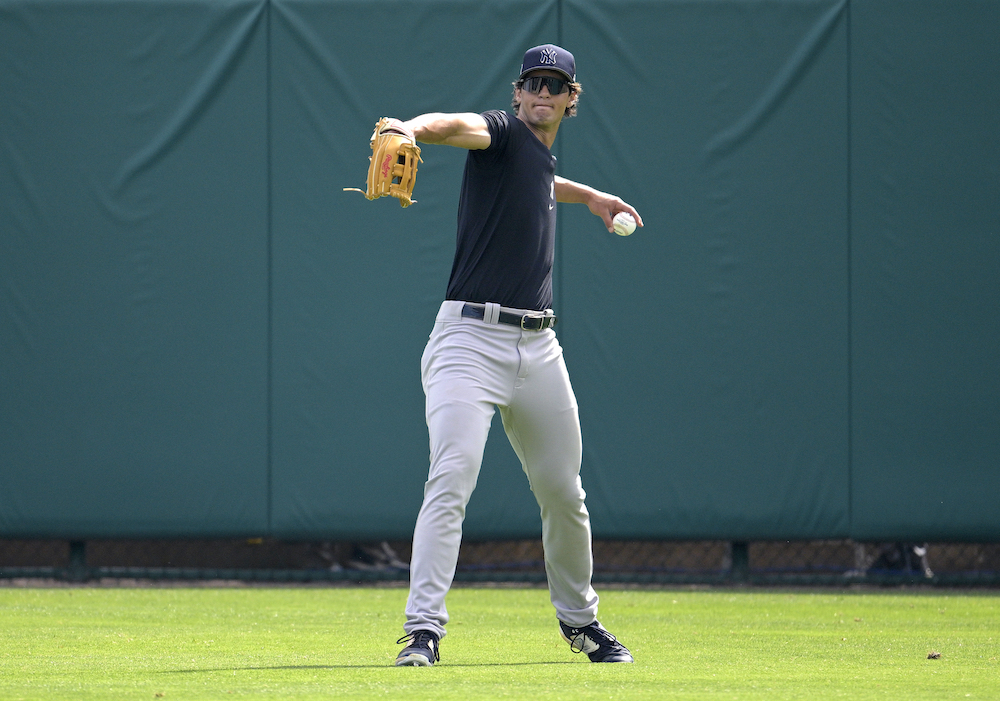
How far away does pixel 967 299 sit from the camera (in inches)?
295

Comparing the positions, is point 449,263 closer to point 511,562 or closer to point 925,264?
point 511,562

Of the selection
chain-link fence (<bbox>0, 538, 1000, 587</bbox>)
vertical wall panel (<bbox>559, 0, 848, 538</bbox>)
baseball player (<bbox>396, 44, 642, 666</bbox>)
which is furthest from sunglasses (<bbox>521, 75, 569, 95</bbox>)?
chain-link fence (<bbox>0, 538, 1000, 587</bbox>)

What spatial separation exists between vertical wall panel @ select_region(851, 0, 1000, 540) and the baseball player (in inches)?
143

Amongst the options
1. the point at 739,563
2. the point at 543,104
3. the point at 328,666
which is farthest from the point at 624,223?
the point at 739,563

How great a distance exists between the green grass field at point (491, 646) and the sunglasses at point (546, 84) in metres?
1.88

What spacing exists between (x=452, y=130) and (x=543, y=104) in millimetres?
537

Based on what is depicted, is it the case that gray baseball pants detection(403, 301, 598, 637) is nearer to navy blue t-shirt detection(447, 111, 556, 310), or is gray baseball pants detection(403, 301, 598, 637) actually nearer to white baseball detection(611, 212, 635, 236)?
navy blue t-shirt detection(447, 111, 556, 310)

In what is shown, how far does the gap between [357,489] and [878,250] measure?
3.32m

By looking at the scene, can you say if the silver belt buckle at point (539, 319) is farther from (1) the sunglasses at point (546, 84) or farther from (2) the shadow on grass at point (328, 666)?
(2) the shadow on grass at point (328, 666)

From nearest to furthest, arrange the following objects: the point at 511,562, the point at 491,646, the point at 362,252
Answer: the point at 491,646
the point at 362,252
the point at 511,562

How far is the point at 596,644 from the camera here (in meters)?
4.31

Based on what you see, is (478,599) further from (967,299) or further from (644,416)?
(967,299)

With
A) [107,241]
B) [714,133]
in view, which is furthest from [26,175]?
[714,133]

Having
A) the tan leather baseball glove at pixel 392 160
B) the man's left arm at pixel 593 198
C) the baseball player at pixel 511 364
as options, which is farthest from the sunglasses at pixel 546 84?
the tan leather baseball glove at pixel 392 160
